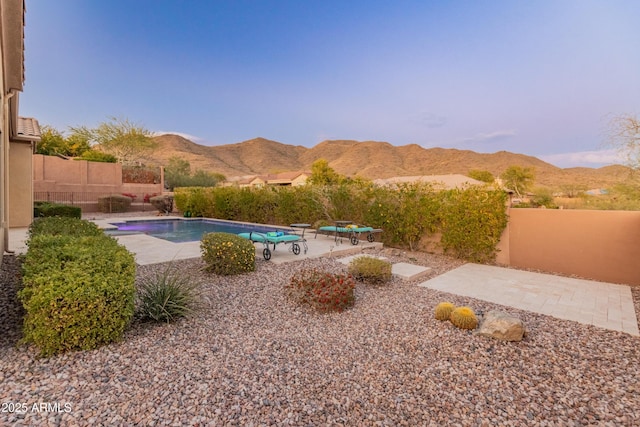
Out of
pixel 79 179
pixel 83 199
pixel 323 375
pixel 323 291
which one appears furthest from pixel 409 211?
pixel 79 179

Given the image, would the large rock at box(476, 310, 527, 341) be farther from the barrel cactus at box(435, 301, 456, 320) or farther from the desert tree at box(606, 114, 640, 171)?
the desert tree at box(606, 114, 640, 171)

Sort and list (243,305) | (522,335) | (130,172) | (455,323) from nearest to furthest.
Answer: (522,335)
(455,323)
(243,305)
(130,172)

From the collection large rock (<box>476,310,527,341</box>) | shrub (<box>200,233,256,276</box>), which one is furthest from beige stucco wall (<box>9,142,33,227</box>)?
large rock (<box>476,310,527,341</box>)

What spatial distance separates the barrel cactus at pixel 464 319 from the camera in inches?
154

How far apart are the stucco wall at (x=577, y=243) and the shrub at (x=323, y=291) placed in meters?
5.27

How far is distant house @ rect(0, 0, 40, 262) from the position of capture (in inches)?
220

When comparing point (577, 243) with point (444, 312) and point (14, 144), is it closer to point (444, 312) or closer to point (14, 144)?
point (444, 312)

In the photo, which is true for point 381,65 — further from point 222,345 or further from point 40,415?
point 40,415

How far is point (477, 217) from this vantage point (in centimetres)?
802

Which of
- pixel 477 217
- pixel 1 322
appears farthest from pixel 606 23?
pixel 1 322

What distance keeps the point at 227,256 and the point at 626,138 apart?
11.2 meters

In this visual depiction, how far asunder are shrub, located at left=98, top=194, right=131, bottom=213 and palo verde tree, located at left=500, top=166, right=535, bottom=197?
1441 inches

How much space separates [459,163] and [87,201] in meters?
42.1

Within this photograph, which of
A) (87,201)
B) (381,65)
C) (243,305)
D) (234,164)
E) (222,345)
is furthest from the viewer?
(234,164)
